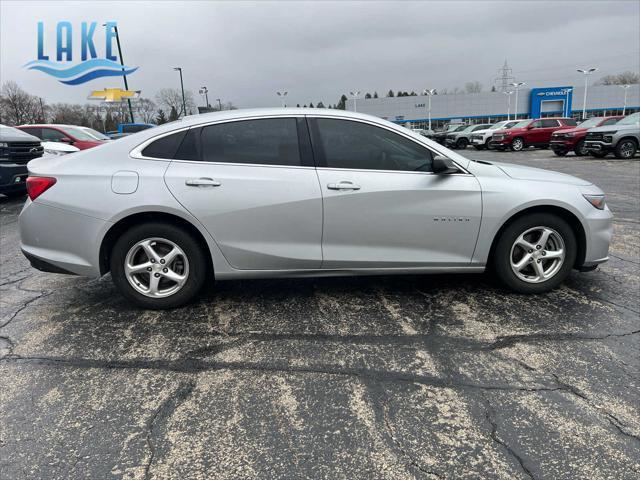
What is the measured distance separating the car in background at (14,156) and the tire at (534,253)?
927 centimetres

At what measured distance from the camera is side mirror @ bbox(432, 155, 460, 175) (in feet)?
12.2

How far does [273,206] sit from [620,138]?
18375mm

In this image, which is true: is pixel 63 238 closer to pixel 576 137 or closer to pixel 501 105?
pixel 576 137

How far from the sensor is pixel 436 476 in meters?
2.04

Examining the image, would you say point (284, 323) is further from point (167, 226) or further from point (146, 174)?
point (146, 174)

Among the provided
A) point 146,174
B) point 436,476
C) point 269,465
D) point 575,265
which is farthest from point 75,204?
point 575,265

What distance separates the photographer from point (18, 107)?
5256 centimetres

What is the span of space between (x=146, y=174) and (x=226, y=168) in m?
0.62

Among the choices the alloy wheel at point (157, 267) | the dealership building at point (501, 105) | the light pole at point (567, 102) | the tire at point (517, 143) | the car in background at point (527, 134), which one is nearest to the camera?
the alloy wheel at point (157, 267)

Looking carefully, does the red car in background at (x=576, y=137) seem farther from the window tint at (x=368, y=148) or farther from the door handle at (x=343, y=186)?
the door handle at (x=343, y=186)

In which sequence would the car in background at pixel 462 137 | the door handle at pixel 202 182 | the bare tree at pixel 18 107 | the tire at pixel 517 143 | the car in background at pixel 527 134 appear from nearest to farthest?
the door handle at pixel 202 182, the car in background at pixel 527 134, the tire at pixel 517 143, the car in background at pixel 462 137, the bare tree at pixel 18 107

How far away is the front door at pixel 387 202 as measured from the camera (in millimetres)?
3680

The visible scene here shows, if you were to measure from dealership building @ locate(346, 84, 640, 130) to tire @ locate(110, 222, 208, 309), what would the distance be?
280ft

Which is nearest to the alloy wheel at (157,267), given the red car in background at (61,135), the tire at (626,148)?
the red car in background at (61,135)
